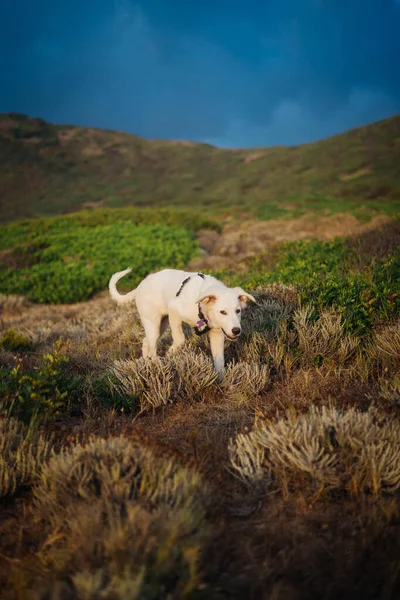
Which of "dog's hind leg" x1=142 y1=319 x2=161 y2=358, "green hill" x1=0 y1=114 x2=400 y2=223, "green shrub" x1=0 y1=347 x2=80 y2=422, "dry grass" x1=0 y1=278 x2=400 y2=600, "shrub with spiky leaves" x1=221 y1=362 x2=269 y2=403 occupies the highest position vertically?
"green hill" x1=0 y1=114 x2=400 y2=223

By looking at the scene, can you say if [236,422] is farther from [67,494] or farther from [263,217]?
[263,217]

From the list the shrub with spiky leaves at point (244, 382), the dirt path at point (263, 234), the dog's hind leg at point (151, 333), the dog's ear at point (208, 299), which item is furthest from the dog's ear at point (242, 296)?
the dirt path at point (263, 234)

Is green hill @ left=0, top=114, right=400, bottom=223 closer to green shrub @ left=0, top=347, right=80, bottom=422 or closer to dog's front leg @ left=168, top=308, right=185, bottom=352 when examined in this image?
dog's front leg @ left=168, top=308, right=185, bottom=352

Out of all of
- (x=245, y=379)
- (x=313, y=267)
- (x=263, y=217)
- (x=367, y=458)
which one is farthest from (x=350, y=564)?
(x=263, y=217)

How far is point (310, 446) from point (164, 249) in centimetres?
1352

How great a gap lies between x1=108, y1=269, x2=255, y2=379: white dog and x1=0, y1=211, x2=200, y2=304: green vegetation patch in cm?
761

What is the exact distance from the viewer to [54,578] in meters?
1.86

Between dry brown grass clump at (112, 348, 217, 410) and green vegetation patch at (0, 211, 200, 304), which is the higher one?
green vegetation patch at (0, 211, 200, 304)

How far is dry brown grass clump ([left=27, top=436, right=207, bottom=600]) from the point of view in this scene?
1.75 m

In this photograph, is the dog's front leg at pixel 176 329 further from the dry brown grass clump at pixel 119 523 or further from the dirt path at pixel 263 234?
the dirt path at pixel 263 234

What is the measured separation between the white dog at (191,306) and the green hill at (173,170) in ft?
80.0

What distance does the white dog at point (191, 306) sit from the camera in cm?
409

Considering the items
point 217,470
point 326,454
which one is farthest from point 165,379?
point 326,454

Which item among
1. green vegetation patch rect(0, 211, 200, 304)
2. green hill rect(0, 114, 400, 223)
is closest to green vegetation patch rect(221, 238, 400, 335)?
green vegetation patch rect(0, 211, 200, 304)
